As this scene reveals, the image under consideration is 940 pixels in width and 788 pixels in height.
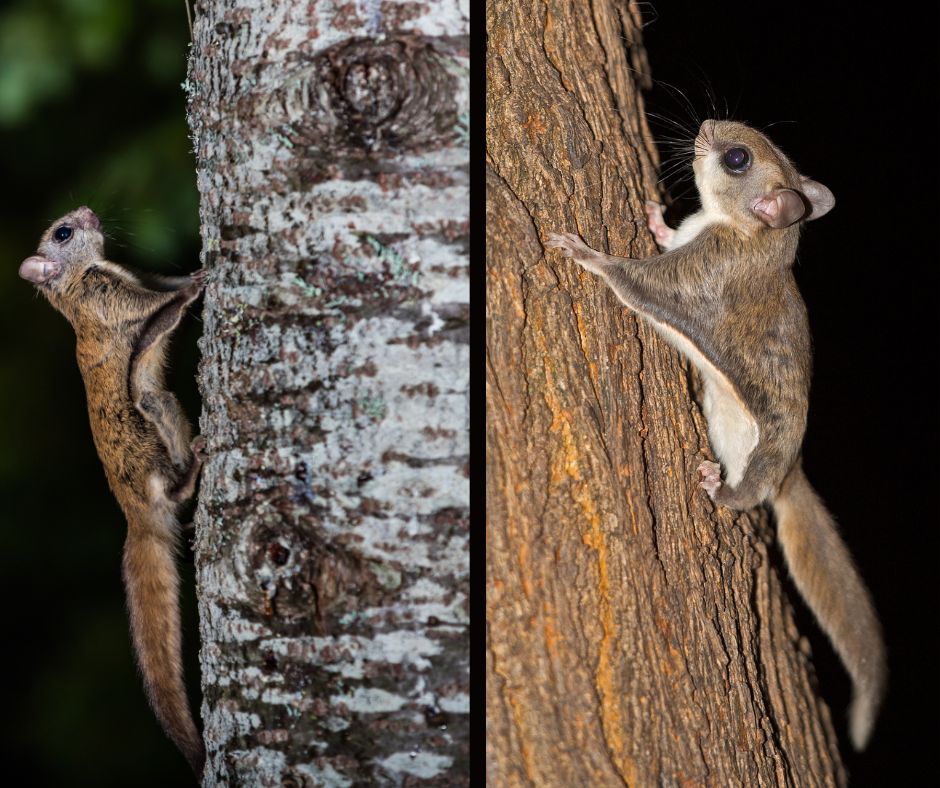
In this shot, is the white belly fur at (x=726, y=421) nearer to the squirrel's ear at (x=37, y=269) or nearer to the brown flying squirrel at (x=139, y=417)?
the brown flying squirrel at (x=139, y=417)

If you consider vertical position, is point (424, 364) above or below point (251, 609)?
above

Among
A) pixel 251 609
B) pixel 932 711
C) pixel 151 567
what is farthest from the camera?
pixel 932 711

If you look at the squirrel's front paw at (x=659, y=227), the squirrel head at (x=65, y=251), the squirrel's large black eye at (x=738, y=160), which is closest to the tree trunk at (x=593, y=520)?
the squirrel's front paw at (x=659, y=227)

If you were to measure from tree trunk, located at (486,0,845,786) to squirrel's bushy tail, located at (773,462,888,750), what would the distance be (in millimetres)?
514

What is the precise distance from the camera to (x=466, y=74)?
134 centimetres

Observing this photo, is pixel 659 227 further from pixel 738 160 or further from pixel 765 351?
pixel 765 351

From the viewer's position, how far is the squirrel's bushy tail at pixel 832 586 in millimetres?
2805

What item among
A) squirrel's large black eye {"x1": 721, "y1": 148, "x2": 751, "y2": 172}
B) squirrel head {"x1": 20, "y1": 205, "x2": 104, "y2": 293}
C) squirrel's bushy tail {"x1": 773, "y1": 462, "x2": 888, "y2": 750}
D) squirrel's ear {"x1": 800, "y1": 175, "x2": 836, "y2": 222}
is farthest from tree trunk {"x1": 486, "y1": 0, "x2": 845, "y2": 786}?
squirrel head {"x1": 20, "y1": 205, "x2": 104, "y2": 293}

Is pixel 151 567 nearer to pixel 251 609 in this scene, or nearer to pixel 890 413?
pixel 251 609

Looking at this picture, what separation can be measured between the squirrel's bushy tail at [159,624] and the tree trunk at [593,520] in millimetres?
944

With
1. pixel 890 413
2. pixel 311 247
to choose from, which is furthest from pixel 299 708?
pixel 890 413

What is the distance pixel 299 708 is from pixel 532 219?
42.3 inches

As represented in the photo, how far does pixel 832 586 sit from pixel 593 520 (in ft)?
4.52

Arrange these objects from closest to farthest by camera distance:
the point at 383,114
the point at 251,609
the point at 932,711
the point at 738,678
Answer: the point at 383,114, the point at 251,609, the point at 738,678, the point at 932,711
